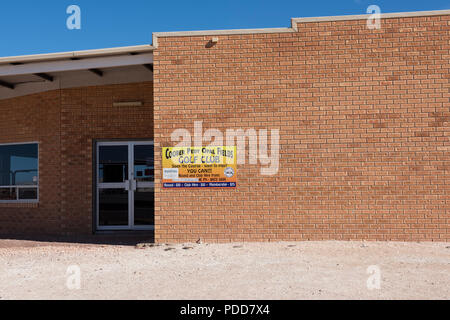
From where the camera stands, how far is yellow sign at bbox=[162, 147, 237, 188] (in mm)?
8898

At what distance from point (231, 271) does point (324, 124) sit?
149 inches

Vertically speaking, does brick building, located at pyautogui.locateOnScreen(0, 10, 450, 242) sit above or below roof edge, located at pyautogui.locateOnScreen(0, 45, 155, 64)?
below

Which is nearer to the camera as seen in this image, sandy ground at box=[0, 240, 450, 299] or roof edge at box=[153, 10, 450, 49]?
sandy ground at box=[0, 240, 450, 299]

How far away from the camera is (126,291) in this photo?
5.51 m

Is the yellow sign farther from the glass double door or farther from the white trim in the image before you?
the white trim

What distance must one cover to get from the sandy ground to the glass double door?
212 cm

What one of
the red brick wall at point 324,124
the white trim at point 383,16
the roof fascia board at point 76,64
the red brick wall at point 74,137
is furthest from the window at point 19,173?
the white trim at point 383,16

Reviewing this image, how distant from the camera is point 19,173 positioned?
39.8 feet

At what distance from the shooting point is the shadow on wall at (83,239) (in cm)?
974

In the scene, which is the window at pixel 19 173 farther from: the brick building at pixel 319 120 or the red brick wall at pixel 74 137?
the brick building at pixel 319 120

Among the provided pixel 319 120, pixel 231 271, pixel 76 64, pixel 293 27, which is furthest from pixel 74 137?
pixel 231 271

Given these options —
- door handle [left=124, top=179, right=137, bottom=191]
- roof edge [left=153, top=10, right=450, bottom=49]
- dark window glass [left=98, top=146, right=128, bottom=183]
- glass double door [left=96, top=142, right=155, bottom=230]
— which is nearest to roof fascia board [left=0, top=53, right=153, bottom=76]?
roof edge [left=153, top=10, right=450, bottom=49]

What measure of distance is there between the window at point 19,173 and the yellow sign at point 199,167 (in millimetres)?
4898
